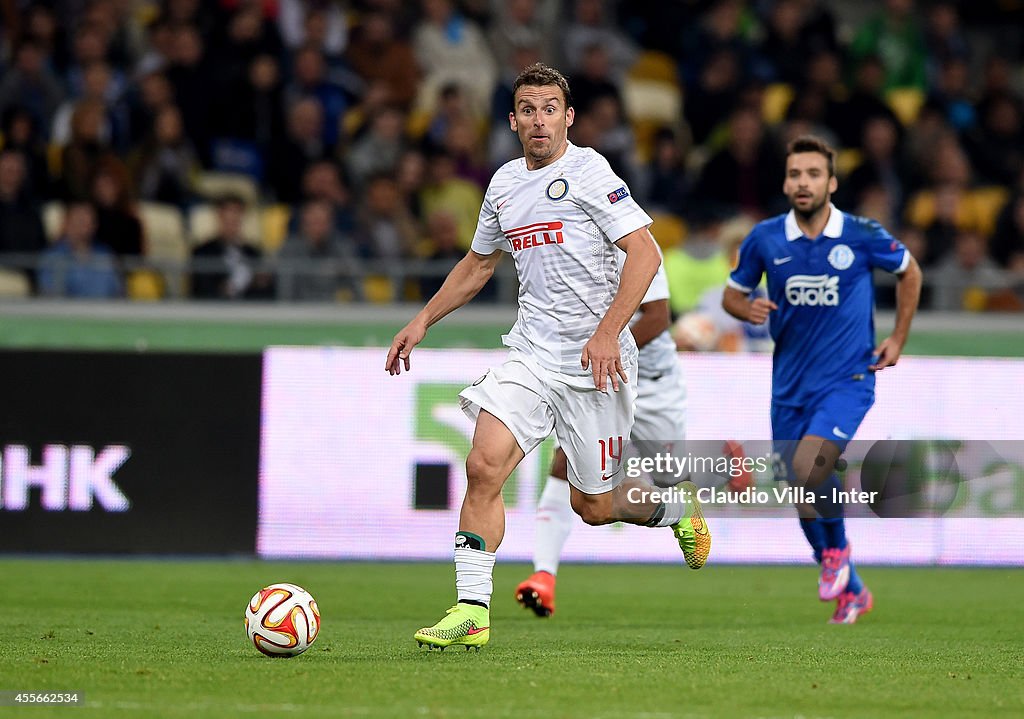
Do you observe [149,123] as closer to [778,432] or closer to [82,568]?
[82,568]

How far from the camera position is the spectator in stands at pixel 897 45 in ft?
58.3

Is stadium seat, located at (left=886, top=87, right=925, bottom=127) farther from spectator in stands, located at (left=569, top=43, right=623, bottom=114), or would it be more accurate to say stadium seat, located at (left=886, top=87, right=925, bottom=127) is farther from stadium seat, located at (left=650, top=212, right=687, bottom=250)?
stadium seat, located at (left=650, top=212, right=687, bottom=250)

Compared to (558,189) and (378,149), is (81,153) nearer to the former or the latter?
(378,149)

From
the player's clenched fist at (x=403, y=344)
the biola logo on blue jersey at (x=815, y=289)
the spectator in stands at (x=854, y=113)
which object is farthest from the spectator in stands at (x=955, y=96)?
the player's clenched fist at (x=403, y=344)

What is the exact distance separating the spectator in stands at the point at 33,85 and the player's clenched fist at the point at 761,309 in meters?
8.23

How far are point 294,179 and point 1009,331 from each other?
6.29 m

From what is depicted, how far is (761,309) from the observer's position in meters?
8.76

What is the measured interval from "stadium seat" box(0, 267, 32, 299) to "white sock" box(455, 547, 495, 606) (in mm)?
6648

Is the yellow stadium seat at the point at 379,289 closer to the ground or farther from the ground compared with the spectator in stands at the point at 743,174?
closer to the ground

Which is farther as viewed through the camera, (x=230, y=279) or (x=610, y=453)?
(x=230, y=279)

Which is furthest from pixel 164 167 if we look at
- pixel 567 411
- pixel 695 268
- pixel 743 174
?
pixel 567 411

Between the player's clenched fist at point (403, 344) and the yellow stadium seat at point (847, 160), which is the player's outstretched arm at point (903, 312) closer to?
the player's clenched fist at point (403, 344)

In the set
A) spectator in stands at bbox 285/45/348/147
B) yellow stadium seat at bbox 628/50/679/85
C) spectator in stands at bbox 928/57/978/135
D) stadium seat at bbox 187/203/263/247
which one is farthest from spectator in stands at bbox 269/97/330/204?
spectator in stands at bbox 928/57/978/135

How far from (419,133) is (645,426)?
22.4ft
